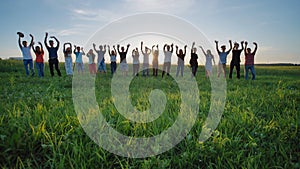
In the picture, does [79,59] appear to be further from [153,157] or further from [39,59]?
[153,157]

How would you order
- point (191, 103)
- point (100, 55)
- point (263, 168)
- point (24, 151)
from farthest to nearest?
point (100, 55), point (191, 103), point (24, 151), point (263, 168)

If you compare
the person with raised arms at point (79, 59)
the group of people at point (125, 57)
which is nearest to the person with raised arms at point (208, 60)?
the group of people at point (125, 57)

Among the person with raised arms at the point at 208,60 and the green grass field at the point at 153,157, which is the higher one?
the person with raised arms at the point at 208,60

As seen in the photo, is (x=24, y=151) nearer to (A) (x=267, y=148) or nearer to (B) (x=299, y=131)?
(A) (x=267, y=148)

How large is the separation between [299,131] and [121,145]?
2716mm

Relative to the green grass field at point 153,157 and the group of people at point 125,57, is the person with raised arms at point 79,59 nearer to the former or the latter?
the group of people at point 125,57

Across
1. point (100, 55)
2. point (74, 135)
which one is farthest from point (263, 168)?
point (100, 55)

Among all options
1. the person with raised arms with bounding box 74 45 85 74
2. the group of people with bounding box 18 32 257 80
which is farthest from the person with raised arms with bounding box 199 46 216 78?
the person with raised arms with bounding box 74 45 85 74

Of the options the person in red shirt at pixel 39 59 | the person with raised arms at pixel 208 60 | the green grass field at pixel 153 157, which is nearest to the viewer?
the green grass field at pixel 153 157

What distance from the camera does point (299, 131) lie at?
3.28 m

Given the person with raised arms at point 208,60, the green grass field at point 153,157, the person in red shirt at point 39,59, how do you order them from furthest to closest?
1. the person with raised arms at point 208,60
2. the person in red shirt at point 39,59
3. the green grass field at point 153,157

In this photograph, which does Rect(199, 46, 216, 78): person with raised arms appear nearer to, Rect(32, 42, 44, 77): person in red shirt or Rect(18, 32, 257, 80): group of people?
Rect(18, 32, 257, 80): group of people

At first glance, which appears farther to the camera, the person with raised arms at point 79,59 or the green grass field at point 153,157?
the person with raised arms at point 79,59

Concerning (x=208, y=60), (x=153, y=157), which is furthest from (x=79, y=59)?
(x=153, y=157)
